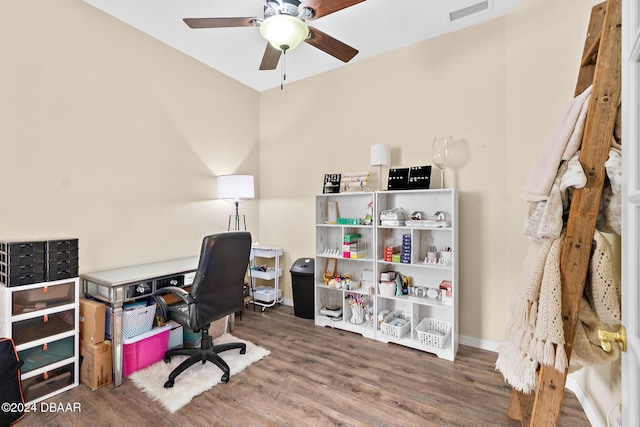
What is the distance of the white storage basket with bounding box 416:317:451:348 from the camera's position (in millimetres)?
2555

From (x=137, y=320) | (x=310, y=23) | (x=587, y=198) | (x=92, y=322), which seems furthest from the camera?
(x=310, y=23)

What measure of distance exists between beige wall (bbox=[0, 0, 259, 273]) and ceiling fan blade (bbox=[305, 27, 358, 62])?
1.81 m

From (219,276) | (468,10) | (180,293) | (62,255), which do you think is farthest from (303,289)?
(468,10)

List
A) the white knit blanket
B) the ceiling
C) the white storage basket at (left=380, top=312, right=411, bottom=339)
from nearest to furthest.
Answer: the white knit blanket, the ceiling, the white storage basket at (left=380, top=312, right=411, bottom=339)

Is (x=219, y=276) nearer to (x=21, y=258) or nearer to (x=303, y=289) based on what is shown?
(x=21, y=258)

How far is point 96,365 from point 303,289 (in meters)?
1.94

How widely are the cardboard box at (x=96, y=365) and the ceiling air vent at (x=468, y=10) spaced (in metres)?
3.84

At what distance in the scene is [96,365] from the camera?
2068 millimetres

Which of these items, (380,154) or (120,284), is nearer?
(120,284)

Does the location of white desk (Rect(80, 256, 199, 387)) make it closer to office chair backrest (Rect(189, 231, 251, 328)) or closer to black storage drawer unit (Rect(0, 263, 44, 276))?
black storage drawer unit (Rect(0, 263, 44, 276))

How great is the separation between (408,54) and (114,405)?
12.6 feet

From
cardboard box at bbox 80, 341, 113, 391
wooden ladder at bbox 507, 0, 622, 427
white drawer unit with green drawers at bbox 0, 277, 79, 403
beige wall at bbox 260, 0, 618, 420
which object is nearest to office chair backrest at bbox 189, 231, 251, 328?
cardboard box at bbox 80, 341, 113, 391

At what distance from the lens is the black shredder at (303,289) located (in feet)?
11.1

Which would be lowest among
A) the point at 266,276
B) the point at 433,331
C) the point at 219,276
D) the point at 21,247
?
the point at 433,331
